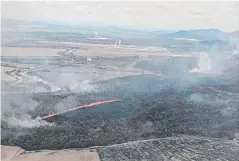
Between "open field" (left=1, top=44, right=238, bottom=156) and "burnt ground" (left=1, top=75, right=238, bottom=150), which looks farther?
"open field" (left=1, top=44, right=238, bottom=156)

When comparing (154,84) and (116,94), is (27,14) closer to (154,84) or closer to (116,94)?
(116,94)

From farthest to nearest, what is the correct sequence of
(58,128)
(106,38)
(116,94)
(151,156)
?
1. (116,94)
2. (106,38)
3. (58,128)
4. (151,156)

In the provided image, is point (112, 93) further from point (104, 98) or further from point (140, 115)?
point (140, 115)

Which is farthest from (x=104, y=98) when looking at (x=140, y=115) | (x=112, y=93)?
(x=140, y=115)

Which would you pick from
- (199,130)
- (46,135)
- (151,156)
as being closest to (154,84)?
(199,130)

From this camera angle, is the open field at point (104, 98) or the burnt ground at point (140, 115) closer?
the burnt ground at point (140, 115)
